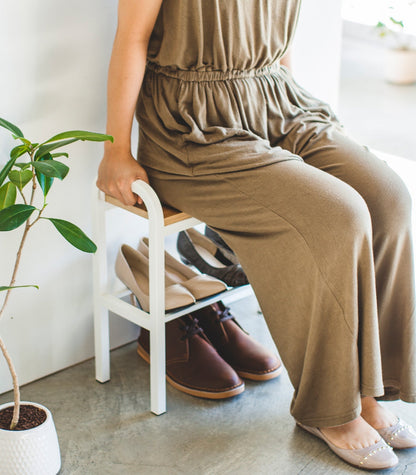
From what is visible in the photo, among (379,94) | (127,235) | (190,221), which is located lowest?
(379,94)

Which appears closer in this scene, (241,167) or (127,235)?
(241,167)

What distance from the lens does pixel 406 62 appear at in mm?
4859

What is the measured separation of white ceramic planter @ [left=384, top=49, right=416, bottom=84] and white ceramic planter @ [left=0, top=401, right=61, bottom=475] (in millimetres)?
4006

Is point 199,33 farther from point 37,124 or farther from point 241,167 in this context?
point 37,124

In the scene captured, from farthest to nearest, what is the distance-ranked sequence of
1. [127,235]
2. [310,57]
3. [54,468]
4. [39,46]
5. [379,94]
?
[379,94]
[310,57]
[127,235]
[39,46]
[54,468]

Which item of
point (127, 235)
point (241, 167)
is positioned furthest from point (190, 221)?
point (127, 235)

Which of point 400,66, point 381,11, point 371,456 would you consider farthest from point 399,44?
point 371,456

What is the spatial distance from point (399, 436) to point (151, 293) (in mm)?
651

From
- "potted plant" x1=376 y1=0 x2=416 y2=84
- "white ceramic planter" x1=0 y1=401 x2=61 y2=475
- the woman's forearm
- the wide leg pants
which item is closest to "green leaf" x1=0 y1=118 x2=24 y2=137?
the woman's forearm

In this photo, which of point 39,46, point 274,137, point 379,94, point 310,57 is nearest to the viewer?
point 39,46

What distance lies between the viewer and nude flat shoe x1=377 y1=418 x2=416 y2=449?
165cm

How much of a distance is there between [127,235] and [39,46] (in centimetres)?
57

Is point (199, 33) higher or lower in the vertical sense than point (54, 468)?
higher

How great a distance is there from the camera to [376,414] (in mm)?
1687
